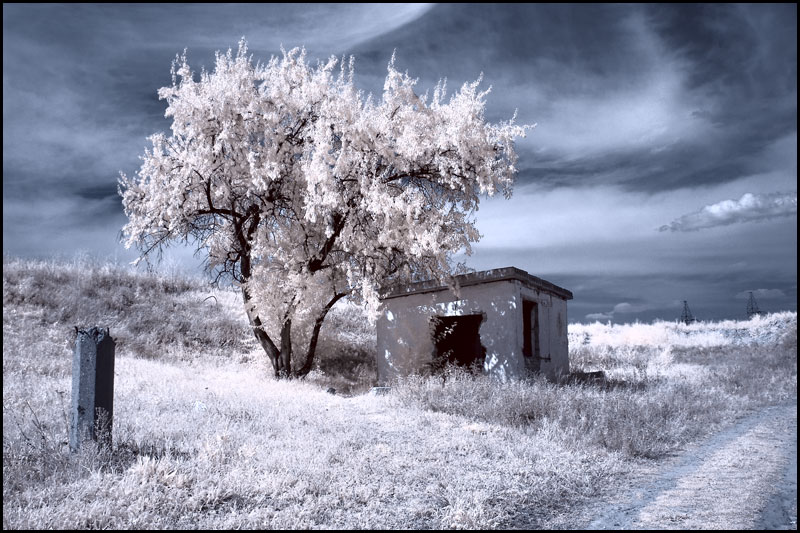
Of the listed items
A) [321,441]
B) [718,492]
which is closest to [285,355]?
[321,441]

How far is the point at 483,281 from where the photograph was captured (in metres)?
15.0

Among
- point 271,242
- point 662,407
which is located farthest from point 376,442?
point 271,242

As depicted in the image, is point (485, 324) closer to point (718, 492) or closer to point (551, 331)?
point (551, 331)

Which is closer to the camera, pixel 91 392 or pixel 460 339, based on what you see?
pixel 91 392

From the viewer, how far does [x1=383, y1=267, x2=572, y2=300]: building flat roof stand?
47.6 ft

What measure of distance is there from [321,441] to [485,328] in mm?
8110

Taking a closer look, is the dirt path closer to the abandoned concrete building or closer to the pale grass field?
the pale grass field

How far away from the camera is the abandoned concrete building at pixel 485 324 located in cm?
1464

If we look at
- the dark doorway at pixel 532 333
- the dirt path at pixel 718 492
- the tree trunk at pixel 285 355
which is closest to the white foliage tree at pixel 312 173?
the tree trunk at pixel 285 355

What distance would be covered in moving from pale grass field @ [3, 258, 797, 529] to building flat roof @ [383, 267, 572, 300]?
9.39 feet

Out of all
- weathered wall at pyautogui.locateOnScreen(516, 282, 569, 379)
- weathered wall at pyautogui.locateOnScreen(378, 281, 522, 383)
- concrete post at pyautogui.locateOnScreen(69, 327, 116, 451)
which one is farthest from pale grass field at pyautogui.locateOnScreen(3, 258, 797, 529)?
weathered wall at pyautogui.locateOnScreen(516, 282, 569, 379)

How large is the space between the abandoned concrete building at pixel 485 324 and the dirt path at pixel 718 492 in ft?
19.4

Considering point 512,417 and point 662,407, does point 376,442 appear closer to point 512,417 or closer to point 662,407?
point 512,417

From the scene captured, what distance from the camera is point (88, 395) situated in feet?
21.3
